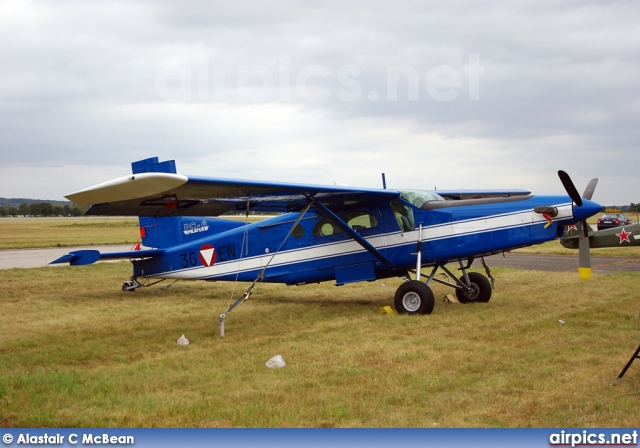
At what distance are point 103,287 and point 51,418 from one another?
36.3 ft

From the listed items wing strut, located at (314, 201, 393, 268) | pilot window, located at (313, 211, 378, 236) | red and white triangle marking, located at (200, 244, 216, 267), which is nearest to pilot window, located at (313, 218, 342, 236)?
pilot window, located at (313, 211, 378, 236)

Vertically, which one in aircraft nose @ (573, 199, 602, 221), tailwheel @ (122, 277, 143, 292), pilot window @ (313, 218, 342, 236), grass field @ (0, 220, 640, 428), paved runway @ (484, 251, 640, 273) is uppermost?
aircraft nose @ (573, 199, 602, 221)

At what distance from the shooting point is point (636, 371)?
20.8 feet

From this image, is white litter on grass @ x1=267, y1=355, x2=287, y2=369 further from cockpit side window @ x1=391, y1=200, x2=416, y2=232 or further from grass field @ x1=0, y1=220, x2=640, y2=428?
Answer: cockpit side window @ x1=391, y1=200, x2=416, y2=232

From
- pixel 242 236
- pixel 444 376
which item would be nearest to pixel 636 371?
pixel 444 376

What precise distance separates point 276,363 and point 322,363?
54 centimetres

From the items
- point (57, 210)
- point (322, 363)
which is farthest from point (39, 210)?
point (322, 363)

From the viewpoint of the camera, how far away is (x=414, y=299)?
10.6 m

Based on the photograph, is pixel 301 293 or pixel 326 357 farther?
pixel 301 293

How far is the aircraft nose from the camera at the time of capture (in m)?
10.0

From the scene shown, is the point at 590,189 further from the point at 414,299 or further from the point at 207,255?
the point at 207,255

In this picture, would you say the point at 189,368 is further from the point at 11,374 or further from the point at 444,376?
the point at 444,376

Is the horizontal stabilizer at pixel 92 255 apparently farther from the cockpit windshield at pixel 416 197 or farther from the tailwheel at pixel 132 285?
the cockpit windshield at pixel 416 197

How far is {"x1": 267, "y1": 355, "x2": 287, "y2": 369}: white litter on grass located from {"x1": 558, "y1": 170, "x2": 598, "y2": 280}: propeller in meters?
5.32
